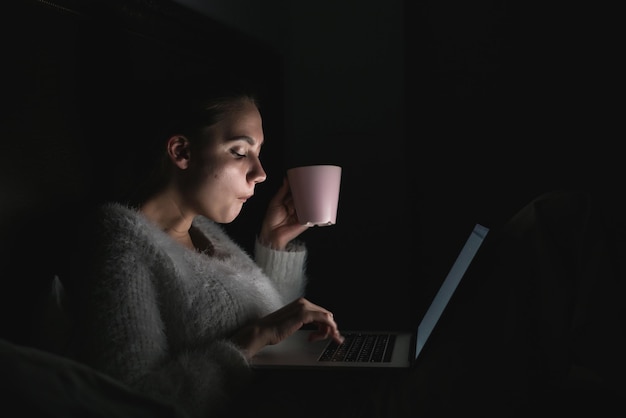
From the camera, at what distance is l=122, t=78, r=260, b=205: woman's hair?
4.11ft

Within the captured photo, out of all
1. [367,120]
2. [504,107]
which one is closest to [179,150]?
[367,120]

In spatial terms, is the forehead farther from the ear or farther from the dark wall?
the dark wall

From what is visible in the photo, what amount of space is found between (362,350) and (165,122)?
2.21 feet

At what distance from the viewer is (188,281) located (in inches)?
43.2

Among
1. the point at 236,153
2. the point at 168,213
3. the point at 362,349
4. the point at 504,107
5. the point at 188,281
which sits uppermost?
the point at 504,107

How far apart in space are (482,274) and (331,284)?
1040 mm

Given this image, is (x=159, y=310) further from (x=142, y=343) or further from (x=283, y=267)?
(x=283, y=267)

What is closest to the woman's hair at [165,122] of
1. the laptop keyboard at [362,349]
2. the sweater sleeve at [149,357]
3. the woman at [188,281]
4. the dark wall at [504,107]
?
the woman at [188,281]

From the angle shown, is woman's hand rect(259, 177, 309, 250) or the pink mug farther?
woman's hand rect(259, 177, 309, 250)

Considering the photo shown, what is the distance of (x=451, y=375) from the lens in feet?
2.85

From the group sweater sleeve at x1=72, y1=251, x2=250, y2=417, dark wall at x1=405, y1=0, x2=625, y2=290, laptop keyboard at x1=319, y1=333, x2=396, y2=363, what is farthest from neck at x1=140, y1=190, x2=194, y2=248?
dark wall at x1=405, y1=0, x2=625, y2=290

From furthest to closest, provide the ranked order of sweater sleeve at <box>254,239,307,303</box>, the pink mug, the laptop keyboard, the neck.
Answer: sweater sleeve at <box>254,239,307,303</box> < the pink mug < the neck < the laptop keyboard

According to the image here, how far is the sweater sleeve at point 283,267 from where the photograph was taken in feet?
5.06

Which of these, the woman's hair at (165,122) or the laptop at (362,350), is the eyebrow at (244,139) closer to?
the woman's hair at (165,122)
